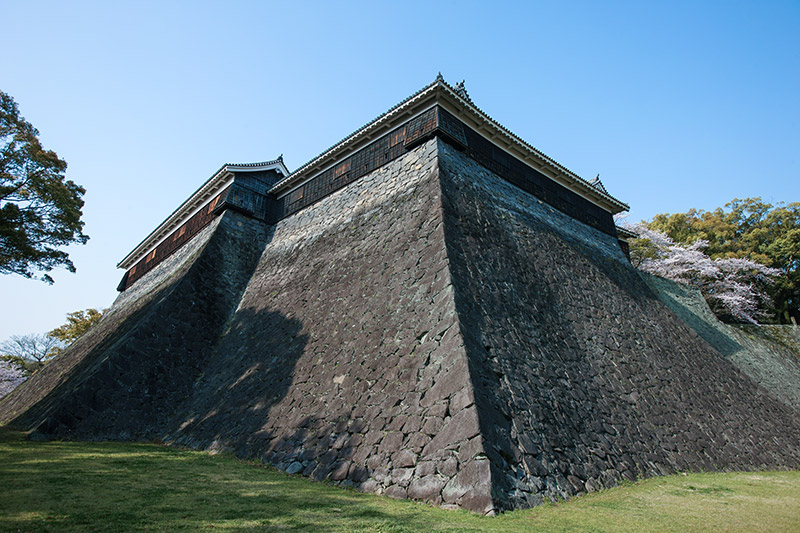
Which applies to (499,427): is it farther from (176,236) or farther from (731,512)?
(176,236)

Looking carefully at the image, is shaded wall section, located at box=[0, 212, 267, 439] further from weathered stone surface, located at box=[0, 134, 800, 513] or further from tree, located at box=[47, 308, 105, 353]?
tree, located at box=[47, 308, 105, 353]

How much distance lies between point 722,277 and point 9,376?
2035 inches

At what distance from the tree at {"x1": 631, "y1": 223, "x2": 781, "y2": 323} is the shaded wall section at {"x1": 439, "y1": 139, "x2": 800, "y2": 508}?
13.4m

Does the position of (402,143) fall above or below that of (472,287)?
above

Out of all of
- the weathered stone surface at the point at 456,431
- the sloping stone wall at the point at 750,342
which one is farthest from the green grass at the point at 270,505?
the sloping stone wall at the point at 750,342

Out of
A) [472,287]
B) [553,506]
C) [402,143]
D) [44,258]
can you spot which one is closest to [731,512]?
[553,506]

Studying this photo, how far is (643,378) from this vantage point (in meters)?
11.3

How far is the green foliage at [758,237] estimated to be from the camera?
91.5ft

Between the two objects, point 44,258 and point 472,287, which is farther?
point 44,258

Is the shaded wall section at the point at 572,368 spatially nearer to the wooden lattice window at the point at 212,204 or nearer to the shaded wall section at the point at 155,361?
the shaded wall section at the point at 155,361

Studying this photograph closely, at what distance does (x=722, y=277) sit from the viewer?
27703mm

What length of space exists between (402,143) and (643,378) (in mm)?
10101

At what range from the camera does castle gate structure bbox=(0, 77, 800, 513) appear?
671 cm

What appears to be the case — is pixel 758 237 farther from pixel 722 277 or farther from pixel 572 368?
pixel 572 368
